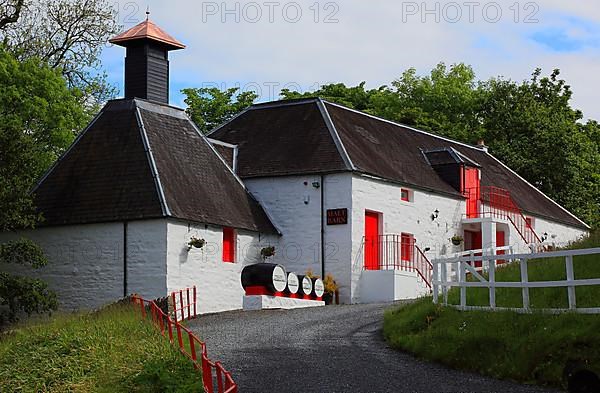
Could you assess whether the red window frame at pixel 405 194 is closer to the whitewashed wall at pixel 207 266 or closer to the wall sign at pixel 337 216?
the wall sign at pixel 337 216

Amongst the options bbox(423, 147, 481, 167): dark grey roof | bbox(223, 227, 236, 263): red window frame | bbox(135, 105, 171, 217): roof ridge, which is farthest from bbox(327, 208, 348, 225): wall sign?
bbox(423, 147, 481, 167): dark grey roof

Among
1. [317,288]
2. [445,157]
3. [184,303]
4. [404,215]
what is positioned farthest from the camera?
[445,157]

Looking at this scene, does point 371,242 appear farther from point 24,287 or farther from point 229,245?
point 24,287

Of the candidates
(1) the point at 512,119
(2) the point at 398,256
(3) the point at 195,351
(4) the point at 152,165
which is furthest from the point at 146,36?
(1) the point at 512,119

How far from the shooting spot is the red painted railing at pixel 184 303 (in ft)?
104

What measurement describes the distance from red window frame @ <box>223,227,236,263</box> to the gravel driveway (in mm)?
7568

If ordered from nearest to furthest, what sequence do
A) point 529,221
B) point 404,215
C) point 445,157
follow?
point 404,215 < point 445,157 < point 529,221

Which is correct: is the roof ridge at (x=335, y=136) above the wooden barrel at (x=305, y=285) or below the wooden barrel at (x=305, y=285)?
above

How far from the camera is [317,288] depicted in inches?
1380

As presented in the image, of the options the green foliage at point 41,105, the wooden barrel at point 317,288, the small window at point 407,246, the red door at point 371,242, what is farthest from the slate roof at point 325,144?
the green foliage at point 41,105

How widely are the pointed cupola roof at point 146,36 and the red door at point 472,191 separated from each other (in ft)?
40.2

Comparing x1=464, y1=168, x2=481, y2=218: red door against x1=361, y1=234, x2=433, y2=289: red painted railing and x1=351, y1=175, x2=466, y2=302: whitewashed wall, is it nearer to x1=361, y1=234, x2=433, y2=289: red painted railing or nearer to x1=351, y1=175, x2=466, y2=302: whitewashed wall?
x1=351, y1=175, x2=466, y2=302: whitewashed wall

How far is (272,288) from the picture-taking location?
32594mm

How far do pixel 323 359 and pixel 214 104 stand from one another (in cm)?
4174
